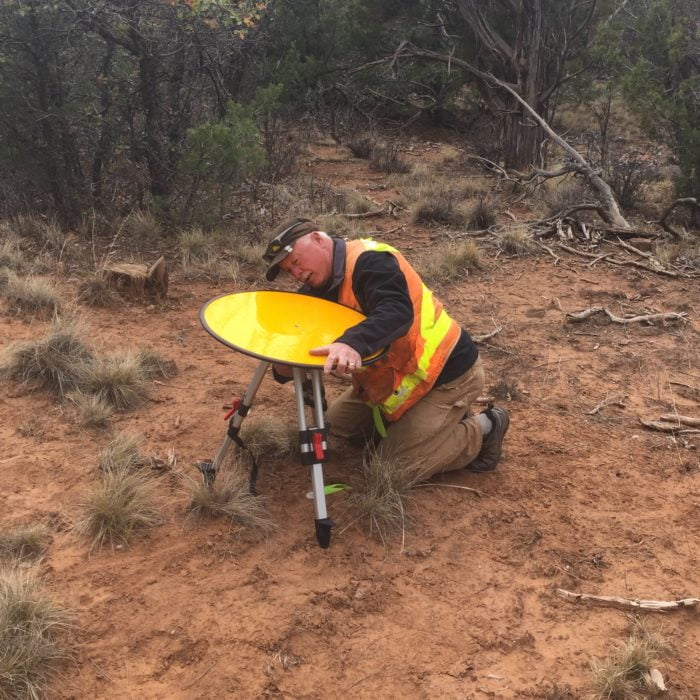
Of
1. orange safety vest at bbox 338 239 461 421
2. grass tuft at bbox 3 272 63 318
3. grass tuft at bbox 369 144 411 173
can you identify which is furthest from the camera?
grass tuft at bbox 369 144 411 173

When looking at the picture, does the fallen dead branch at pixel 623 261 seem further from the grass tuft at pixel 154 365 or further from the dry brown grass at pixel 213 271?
the grass tuft at pixel 154 365

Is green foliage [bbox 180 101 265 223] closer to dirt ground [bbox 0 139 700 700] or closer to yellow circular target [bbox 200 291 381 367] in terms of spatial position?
dirt ground [bbox 0 139 700 700]

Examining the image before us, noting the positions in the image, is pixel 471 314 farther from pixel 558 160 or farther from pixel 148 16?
pixel 558 160

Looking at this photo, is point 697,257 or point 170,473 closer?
point 170,473

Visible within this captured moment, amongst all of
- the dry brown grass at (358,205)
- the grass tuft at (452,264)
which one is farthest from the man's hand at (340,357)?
the dry brown grass at (358,205)

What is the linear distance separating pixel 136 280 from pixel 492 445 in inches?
124

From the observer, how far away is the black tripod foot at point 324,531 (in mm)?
2619

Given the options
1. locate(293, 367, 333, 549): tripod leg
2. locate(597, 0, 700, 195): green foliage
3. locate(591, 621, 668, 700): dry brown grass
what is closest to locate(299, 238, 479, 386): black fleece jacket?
locate(293, 367, 333, 549): tripod leg

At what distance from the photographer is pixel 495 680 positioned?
2166 millimetres

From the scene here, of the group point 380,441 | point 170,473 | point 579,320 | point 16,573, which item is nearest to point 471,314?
point 579,320

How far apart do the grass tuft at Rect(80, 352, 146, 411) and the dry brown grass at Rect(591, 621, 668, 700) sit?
2.68 metres

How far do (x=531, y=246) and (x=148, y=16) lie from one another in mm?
4278

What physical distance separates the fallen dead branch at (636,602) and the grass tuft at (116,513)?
1.68 meters

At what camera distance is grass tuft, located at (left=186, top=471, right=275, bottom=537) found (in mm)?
2787
